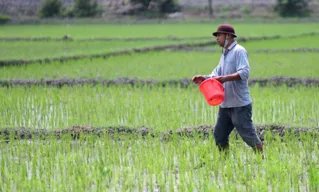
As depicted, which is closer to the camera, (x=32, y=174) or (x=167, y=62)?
(x=32, y=174)

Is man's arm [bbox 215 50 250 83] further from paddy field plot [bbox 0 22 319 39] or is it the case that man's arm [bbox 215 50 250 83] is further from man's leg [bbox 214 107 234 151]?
paddy field plot [bbox 0 22 319 39]

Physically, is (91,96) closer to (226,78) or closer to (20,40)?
(226,78)

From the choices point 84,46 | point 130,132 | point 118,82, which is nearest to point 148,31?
point 84,46

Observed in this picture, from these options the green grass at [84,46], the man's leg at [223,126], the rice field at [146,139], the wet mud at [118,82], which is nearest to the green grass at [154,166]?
the rice field at [146,139]

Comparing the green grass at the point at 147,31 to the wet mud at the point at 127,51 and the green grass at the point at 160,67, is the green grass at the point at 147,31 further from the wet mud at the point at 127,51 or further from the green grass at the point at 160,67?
the green grass at the point at 160,67

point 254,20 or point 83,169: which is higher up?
point 254,20

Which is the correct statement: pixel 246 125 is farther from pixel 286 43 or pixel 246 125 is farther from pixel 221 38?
pixel 286 43

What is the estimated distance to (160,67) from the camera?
12.7m

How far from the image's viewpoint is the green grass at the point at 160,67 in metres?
11.5

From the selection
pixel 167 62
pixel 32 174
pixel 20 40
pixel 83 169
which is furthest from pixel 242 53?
pixel 20 40

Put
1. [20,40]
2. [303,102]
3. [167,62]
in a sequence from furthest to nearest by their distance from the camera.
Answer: [20,40], [167,62], [303,102]

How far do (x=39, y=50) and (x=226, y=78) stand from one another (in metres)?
12.3

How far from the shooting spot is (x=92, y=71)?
12266 millimetres

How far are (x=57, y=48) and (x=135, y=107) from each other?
→ 32.6ft
